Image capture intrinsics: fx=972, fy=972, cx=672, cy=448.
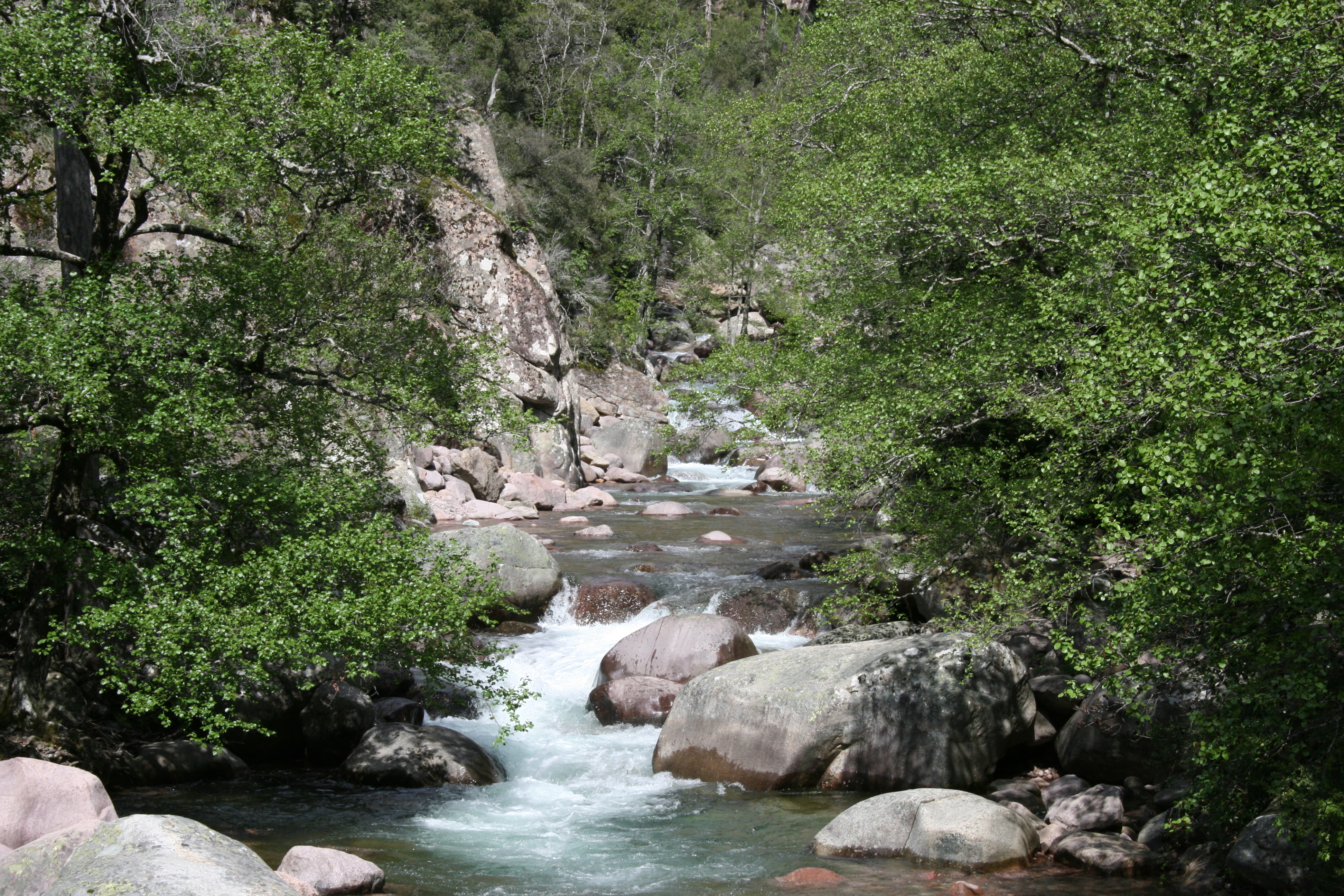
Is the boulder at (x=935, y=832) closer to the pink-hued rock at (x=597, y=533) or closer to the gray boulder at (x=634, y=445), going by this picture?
the pink-hued rock at (x=597, y=533)

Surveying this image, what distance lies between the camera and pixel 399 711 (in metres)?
12.7

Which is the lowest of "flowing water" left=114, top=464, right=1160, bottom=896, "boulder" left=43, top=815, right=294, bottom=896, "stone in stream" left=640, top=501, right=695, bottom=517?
"flowing water" left=114, top=464, right=1160, bottom=896

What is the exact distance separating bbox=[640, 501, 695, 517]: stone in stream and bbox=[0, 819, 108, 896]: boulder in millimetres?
19448

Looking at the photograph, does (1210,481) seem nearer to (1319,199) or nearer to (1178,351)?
(1178,351)

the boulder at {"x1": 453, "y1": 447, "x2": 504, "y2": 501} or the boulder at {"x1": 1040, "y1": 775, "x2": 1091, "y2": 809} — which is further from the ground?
the boulder at {"x1": 453, "y1": 447, "x2": 504, "y2": 501}

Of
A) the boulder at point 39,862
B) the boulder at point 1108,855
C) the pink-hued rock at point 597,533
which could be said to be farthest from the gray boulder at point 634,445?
the boulder at point 39,862

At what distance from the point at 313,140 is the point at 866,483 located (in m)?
6.86

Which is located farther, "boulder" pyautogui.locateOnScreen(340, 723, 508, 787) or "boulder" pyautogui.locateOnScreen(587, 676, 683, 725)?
"boulder" pyautogui.locateOnScreen(587, 676, 683, 725)

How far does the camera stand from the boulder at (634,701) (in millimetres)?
13070

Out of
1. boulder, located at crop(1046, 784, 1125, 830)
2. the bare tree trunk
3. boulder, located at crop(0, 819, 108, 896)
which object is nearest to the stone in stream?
boulder, located at crop(1046, 784, 1125, 830)

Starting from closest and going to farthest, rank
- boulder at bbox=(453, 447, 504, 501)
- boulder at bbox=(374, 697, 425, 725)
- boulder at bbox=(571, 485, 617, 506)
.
A: boulder at bbox=(374, 697, 425, 725), boulder at bbox=(453, 447, 504, 501), boulder at bbox=(571, 485, 617, 506)

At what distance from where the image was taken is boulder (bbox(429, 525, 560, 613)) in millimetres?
16594

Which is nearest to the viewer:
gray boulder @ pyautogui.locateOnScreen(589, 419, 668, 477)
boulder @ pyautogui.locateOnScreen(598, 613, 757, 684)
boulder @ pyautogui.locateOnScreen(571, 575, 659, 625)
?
boulder @ pyautogui.locateOnScreen(598, 613, 757, 684)

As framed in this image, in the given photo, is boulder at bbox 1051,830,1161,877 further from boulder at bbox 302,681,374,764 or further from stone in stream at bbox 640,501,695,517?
stone in stream at bbox 640,501,695,517
